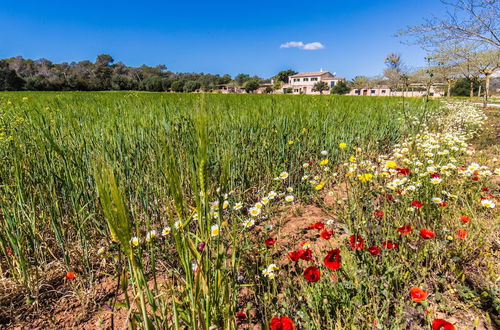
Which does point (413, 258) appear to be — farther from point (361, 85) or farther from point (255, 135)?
point (361, 85)

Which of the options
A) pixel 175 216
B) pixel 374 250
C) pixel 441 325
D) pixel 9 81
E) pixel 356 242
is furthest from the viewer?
pixel 9 81

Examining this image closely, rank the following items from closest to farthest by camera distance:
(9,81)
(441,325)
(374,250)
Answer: (441,325) < (374,250) < (9,81)

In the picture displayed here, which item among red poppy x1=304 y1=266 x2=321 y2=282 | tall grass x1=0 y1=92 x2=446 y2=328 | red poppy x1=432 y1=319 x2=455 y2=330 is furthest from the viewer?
red poppy x1=304 y1=266 x2=321 y2=282

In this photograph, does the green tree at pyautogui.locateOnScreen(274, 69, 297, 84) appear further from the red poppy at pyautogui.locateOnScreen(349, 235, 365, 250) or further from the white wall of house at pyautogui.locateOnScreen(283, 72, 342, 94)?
the red poppy at pyautogui.locateOnScreen(349, 235, 365, 250)

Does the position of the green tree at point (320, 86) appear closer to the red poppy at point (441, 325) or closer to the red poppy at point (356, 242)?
the red poppy at point (356, 242)

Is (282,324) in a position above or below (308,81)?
below

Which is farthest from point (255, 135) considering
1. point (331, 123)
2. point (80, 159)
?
point (80, 159)

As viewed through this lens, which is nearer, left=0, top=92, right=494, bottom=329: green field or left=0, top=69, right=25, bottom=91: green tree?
left=0, top=92, right=494, bottom=329: green field

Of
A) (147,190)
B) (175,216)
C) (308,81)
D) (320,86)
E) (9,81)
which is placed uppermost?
(308,81)

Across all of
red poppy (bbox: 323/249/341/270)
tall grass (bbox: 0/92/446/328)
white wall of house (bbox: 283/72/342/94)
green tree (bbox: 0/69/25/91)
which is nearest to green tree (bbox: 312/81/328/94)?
white wall of house (bbox: 283/72/342/94)

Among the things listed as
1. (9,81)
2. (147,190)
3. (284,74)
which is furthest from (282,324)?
(284,74)

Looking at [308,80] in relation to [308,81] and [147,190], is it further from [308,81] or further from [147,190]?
[147,190]

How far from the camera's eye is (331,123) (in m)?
3.79

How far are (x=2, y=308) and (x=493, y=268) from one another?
2.77m
